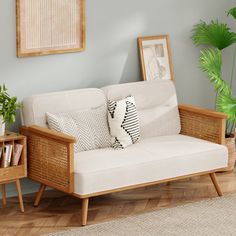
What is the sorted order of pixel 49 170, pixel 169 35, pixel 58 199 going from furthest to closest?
pixel 169 35 → pixel 58 199 → pixel 49 170

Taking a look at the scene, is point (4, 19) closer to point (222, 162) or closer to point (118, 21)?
point (118, 21)

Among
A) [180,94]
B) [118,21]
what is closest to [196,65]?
[180,94]

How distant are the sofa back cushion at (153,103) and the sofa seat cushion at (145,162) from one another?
11 centimetres

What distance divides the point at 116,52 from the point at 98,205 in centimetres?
125

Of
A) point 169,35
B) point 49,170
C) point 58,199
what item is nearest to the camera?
point 49,170

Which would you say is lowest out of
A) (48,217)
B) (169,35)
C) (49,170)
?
(48,217)

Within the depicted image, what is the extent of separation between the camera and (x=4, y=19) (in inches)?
203

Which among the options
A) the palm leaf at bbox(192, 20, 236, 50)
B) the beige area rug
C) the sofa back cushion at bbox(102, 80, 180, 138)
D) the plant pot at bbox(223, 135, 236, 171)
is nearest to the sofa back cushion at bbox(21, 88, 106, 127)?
the sofa back cushion at bbox(102, 80, 180, 138)

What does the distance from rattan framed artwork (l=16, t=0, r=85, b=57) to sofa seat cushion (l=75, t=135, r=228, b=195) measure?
33.7 inches

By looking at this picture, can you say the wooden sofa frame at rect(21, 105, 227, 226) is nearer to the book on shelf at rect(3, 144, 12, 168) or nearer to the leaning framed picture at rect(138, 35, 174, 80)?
the book on shelf at rect(3, 144, 12, 168)

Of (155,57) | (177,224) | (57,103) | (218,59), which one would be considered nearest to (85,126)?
(57,103)

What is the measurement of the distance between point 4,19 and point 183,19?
166cm

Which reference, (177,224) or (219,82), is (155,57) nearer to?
(219,82)

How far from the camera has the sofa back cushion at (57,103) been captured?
17.0 feet
